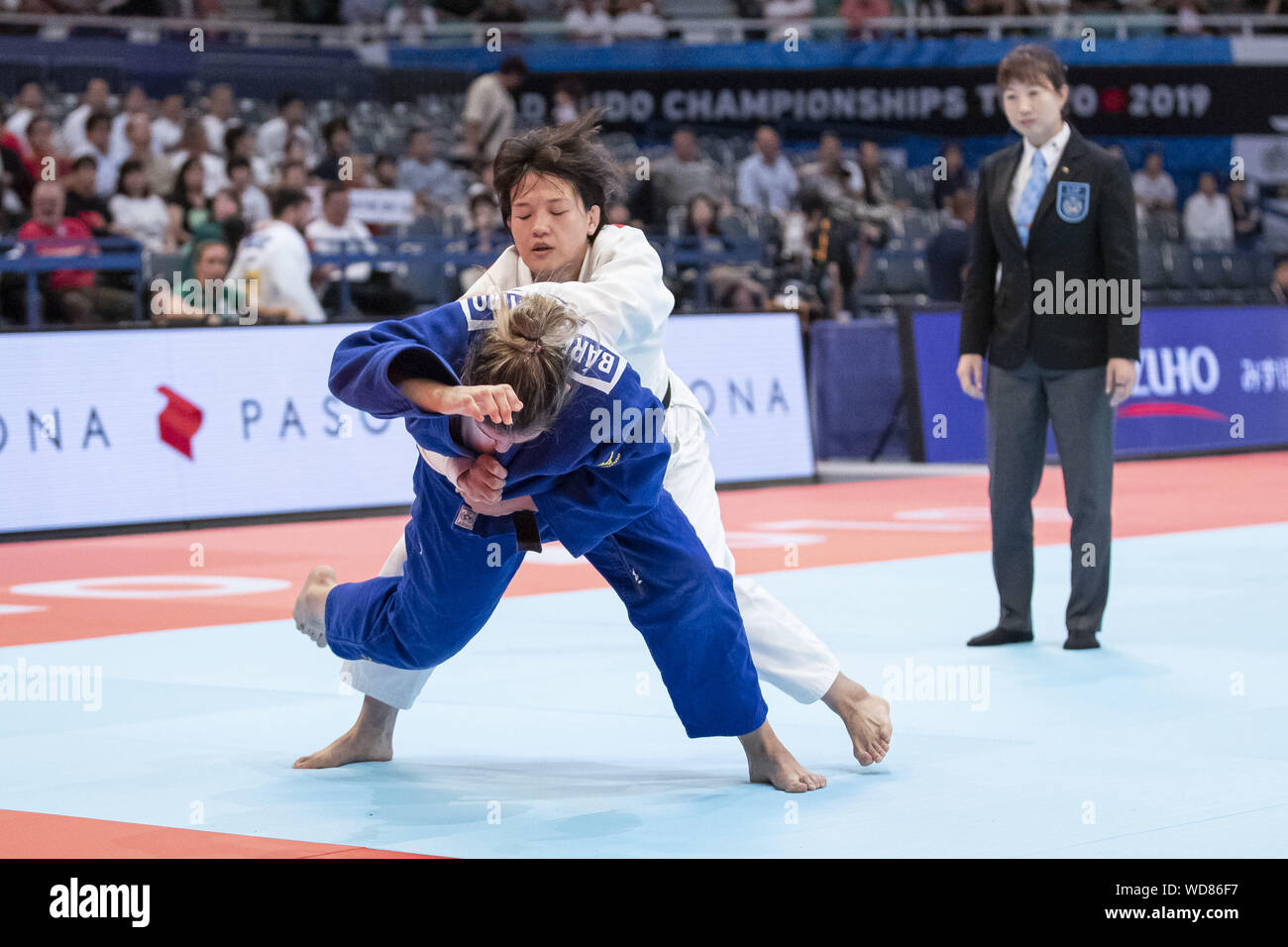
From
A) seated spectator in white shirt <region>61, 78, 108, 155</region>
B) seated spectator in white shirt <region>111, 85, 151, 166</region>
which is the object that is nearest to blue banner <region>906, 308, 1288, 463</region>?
seated spectator in white shirt <region>111, 85, 151, 166</region>

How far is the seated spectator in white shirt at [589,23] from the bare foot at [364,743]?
1698 centimetres

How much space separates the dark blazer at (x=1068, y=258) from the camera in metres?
6.06

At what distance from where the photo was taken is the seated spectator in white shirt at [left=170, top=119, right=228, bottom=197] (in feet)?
46.6

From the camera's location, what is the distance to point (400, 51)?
19.7 meters

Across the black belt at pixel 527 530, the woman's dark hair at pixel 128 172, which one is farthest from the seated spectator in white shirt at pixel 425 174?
the black belt at pixel 527 530

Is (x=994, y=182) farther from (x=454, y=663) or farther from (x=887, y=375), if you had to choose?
(x=887, y=375)

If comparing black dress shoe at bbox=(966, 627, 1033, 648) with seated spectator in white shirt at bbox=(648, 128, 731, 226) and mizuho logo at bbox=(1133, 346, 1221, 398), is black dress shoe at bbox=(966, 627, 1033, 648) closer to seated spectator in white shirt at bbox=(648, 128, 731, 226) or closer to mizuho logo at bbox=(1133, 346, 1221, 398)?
mizuho logo at bbox=(1133, 346, 1221, 398)

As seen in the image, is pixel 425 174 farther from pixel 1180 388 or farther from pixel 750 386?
pixel 1180 388

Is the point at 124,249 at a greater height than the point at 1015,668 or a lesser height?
greater

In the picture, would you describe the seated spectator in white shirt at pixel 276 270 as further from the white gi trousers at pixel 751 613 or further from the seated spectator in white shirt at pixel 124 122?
the white gi trousers at pixel 751 613

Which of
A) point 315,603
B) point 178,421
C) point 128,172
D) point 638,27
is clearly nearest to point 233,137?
point 128,172

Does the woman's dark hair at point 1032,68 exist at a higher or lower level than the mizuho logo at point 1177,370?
higher

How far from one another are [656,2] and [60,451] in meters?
14.0
